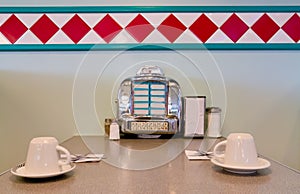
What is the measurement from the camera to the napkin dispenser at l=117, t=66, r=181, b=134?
166 centimetres

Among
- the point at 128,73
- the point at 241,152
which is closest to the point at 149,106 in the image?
the point at 128,73

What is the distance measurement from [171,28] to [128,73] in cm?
36

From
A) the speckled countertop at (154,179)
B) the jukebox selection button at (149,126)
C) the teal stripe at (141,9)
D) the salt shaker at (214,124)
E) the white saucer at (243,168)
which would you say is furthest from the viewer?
the teal stripe at (141,9)

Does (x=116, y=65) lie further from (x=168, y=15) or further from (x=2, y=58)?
(x=2, y=58)

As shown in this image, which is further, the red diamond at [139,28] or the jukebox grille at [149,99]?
the red diamond at [139,28]

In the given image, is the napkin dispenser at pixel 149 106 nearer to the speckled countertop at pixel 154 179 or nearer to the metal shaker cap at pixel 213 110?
the metal shaker cap at pixel 213 110

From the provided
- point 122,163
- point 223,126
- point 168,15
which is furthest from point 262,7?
point 122,163

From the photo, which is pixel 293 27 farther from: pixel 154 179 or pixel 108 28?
pixel 154 179

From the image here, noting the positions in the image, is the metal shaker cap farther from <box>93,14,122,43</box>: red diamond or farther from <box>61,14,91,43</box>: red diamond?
<box>61,14,91,43</box>: red diamond

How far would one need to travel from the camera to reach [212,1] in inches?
77.7

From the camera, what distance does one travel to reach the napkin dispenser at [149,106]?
1659 millimetres

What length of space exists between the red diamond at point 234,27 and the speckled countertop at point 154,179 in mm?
972

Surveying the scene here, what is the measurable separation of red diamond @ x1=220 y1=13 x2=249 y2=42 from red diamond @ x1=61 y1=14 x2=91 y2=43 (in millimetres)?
808

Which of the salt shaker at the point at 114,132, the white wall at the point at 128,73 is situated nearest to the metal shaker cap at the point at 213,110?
the white wall at the point at 128,73
